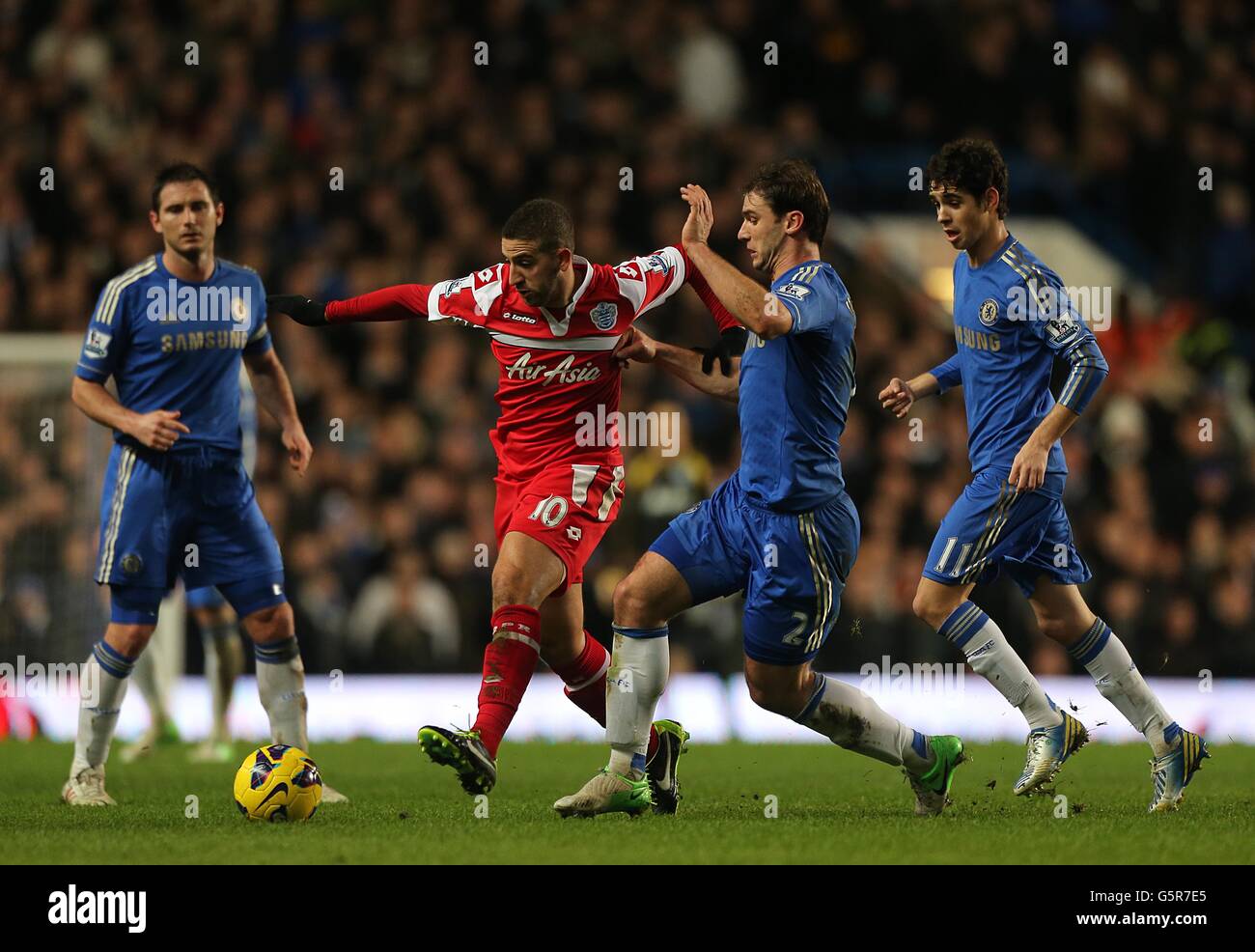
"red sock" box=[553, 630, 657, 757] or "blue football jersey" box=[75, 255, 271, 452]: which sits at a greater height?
"blue football jersey" box=[75, 255, 271, 452]

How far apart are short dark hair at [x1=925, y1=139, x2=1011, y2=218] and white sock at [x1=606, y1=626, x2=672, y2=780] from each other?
2119mm

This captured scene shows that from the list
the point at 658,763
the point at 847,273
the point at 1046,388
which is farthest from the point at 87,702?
the point at 847,273

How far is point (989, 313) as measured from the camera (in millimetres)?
6875

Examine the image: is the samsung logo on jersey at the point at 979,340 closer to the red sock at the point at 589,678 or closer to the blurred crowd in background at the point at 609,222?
the red sock at the point at 589,678

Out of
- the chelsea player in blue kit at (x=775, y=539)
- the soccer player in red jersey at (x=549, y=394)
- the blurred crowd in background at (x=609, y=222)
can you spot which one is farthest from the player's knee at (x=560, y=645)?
the blurred crowd in background at (x=609, y=222)

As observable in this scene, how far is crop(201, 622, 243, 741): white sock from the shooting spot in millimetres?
9453

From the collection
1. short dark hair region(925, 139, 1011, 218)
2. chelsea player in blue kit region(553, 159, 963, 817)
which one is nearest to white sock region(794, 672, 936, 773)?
chelsea player in blue kit region(553, 159, 963, 817)

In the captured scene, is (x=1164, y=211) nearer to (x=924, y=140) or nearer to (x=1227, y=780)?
(x=924, y=140)

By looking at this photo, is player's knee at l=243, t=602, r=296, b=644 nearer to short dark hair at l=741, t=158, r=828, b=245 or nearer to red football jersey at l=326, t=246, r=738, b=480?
red football jersey at l=326, t=246, r=738, b=480

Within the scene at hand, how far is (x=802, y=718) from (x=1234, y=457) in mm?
6711

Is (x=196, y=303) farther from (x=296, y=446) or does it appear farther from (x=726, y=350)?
(x=726, y=350)

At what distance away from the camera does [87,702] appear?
715cm

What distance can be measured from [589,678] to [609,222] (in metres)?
8.53

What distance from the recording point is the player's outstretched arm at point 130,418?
6.93 meters
